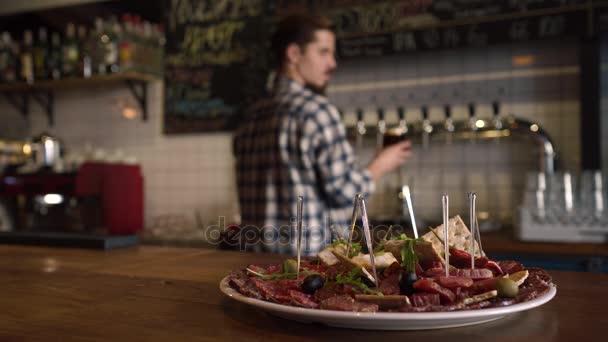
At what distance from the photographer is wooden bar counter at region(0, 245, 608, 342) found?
64cm

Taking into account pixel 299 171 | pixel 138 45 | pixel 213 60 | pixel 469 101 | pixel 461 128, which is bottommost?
pixel 299 171

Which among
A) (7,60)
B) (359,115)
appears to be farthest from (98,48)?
(359,115)

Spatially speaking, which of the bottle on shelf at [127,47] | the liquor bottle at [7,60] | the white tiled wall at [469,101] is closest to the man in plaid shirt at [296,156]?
the white tiled wall at [469,101]

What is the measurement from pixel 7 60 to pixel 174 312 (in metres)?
3.90

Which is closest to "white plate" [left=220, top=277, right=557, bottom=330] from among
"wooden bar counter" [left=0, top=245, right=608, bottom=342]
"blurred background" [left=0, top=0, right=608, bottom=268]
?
"wooden bar counter" [left=0, top=245, right=608, bottom=342]

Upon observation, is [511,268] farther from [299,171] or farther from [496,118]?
[496,118]

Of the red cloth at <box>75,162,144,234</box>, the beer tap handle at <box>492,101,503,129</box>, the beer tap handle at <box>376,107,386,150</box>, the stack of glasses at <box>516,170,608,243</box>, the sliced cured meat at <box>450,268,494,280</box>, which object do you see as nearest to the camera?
the sliced cured meat at <box>450,268,494,280</box>

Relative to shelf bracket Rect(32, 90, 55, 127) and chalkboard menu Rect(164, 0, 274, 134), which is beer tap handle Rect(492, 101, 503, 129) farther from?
shelf bracket Rect(32, 90, 55, 127)

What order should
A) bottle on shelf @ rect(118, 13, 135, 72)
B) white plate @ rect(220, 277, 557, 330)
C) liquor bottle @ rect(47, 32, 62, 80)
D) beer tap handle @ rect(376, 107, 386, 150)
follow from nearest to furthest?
white plate @ rect(220, 277, 557, 330), beer tap handle @ rect(376, 107, 386, 150), bottle on shelf @ rect(118, 13, 135, 72), liquor bottle @ rect(47, 32, 62, 80)

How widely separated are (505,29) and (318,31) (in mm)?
1070

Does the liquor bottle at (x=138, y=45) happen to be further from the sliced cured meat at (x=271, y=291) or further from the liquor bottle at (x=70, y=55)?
the sliced cured meat at (x=271, y=291)

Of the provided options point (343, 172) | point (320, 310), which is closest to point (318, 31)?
point (343, 172)

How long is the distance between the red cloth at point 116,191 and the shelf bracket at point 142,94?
0.40 m

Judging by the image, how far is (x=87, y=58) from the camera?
147 inches
